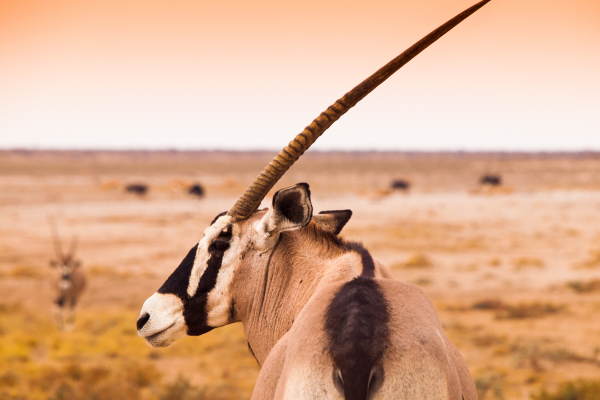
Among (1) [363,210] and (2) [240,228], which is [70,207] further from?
(2) [240,228]

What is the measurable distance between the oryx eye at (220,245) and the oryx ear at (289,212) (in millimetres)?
259

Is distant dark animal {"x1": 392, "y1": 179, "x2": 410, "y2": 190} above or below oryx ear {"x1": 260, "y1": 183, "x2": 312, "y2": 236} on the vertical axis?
below

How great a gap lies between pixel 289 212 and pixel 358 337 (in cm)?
102

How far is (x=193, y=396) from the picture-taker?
861 cm

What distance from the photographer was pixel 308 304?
213 centimetres

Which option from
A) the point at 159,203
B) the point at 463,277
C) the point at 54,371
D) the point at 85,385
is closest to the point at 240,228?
the point at 85,385

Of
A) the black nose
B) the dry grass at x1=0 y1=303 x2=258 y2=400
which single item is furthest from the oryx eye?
the dry grass at x1=0 y1=303 x2=258 y2=400

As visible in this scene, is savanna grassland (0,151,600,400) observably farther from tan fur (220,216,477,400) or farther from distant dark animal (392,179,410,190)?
distant dark animal (392,179,410,190)

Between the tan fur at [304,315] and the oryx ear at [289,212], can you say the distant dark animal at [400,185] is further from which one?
the oryx ear at [289,212]

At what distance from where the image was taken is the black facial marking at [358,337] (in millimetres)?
1756

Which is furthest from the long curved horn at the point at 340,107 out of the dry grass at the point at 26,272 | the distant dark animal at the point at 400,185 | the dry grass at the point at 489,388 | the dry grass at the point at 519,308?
the distant dark animal at the point at 400,185

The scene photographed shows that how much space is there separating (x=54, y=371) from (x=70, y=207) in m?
A: 33.6

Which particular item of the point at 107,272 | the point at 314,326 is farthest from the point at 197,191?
the point at 314,326

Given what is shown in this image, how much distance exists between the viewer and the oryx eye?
9.26 ft
